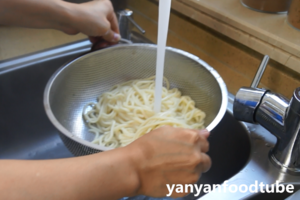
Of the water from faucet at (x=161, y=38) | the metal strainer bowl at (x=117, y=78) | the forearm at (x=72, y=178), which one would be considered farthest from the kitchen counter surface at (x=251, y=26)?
the forearm at (x=72, y=178)

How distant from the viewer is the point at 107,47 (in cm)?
93

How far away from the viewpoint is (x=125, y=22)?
1038mm

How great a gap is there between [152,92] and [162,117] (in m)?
0.15

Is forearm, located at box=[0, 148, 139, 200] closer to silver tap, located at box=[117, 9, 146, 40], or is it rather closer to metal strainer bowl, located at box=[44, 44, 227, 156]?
metal strainer bowl, located at box=[44, 44, 227, 156]

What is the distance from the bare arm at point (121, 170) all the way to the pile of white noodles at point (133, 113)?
Result: 33cm

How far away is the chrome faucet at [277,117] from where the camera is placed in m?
0.59

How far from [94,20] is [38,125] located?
1.63ft

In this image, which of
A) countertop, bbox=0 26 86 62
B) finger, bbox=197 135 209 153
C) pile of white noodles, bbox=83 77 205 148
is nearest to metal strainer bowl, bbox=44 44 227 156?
pile of white noodles, bbox=83 77 205 148

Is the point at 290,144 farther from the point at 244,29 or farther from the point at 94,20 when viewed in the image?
the point at 94,20

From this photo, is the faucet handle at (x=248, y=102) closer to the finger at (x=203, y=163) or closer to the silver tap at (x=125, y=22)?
the finger at (x=203, y=163)

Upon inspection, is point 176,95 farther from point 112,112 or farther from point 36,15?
point 36,15

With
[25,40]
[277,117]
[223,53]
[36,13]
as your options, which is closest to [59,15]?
[36,13]

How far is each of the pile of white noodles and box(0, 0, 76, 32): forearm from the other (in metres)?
0.29

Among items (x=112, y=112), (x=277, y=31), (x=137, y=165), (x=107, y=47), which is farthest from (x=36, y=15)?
(x=277, y=31)
